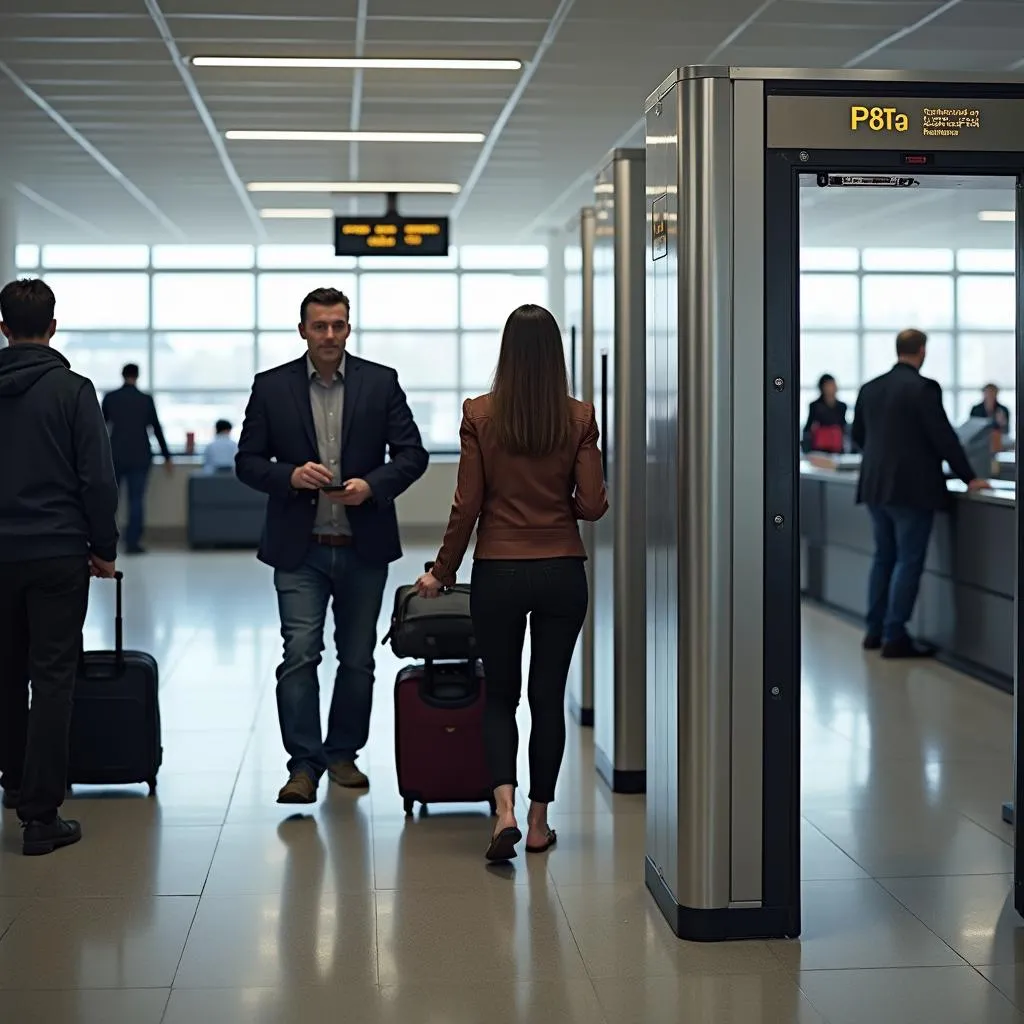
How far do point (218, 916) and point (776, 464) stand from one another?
1796 mm

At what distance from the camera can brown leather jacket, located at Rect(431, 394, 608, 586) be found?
4117 mm

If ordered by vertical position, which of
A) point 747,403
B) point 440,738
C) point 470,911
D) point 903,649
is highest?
point 747,403

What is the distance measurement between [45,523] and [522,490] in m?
1.36

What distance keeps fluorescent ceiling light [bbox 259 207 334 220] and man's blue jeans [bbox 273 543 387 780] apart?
9.52 m

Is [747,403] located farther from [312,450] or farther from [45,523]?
[45,523]

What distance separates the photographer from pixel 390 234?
13.0 m

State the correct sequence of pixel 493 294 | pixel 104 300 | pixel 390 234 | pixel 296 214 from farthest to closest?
pixel 493 294, pixel 104 300, pixel 296 214, pixel 390 234

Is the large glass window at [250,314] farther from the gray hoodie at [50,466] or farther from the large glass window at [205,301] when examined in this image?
the gray hoodie at [50,466]

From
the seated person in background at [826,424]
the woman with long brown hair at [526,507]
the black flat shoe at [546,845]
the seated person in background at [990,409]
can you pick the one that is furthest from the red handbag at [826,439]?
the woman with long brown hair at [526,507]

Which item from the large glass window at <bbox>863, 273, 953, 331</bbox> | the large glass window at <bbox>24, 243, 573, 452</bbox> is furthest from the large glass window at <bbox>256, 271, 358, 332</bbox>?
the large glass window at <bbox>863, 273, 953, 331</bbox>

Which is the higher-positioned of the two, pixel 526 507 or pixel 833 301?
pixel 833 301

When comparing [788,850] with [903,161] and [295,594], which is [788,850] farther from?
[295,594]

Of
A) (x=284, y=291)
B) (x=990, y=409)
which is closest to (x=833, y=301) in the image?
(x=990, y=409)

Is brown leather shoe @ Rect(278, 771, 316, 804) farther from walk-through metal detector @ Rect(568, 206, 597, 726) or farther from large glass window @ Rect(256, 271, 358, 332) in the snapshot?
large glass window @ Rect(256, 271, 358, 332)
